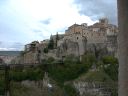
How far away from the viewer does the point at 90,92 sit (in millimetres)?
5008

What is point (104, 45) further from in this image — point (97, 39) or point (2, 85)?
point (2, 85)

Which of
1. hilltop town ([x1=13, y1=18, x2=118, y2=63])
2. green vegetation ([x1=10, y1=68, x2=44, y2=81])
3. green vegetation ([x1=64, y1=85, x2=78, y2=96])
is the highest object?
hilltop town ([x1=13, y1=18, x2=118, y2=63])

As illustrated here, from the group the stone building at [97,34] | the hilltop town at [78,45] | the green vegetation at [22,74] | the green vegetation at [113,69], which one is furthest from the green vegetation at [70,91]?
the stone building at [97,34]

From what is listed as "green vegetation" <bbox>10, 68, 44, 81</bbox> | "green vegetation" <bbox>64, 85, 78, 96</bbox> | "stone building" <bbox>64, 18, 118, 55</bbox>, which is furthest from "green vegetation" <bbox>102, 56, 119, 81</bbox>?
"stone building" <bbox>64, 18, 118, 55</bbox>

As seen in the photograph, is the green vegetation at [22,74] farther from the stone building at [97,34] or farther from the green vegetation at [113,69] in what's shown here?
the stone building at [97,34]

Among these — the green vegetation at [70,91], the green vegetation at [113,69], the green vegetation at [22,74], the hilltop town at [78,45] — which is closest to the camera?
the green vegetation at [70,91]

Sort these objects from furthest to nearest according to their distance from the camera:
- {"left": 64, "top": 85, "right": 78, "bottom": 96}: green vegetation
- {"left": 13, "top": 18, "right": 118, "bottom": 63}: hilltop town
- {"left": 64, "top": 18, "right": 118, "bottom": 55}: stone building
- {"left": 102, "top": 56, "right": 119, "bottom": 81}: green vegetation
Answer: {"left": 64, "top": 18, "right": 118, "bottom": 55}: stone building, {"left": 13, "top": 18, "right": 118, "bottom": 63}: hilltop town, {"left": 102, "top": 56, "right": 119, "bottom": 81}: green vegetation, {"left": 64, "top": 85, "right": 78, "bottom": 96}: green vegetation

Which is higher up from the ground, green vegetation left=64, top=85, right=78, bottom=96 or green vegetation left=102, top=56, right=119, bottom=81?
green vegetation left=102, top=56, right=119, bottom=81

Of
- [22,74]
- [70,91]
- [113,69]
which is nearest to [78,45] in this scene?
[113,69]

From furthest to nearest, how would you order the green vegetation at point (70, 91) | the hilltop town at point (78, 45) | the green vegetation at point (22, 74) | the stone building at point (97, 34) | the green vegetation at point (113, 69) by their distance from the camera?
the stone building at point (97, 34) < the hilltop town at point (78, 45) < the green vegetation at point (113, 69) < the green vegetation at point (22, 74) < the green vegetation at point (70, 91)

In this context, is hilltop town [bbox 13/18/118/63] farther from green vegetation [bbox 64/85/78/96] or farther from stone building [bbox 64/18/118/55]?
green vegetation [bbox 64/85/78/96]

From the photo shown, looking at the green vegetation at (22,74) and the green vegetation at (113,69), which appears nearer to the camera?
Answer: the green vegetation at (22,74)

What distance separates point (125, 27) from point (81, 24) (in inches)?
3793

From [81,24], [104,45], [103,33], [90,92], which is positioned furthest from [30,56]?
[90,92]
